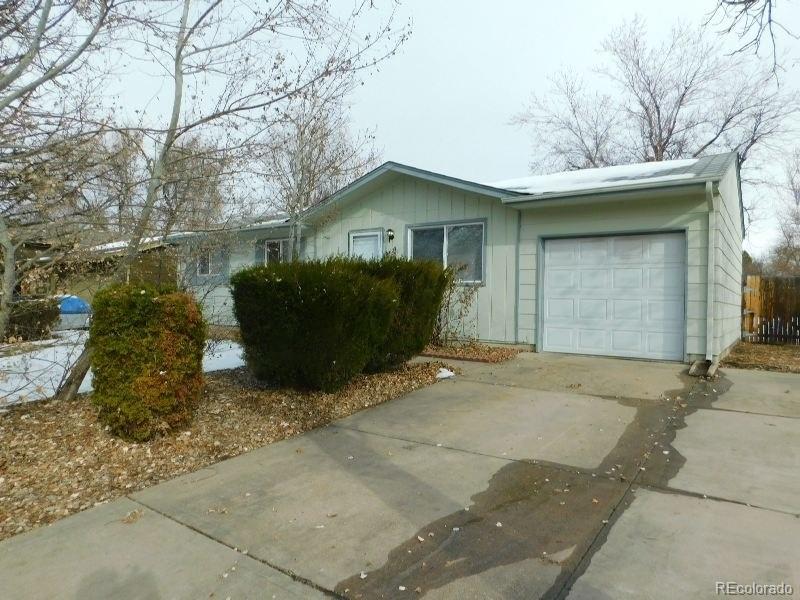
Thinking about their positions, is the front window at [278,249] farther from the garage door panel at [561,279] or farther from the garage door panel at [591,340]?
the garage door panel at [591,340]

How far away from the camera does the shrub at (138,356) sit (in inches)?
163

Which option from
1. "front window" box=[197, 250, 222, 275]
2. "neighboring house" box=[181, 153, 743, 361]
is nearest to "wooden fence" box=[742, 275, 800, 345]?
"neighboring house" box=[181, 153, 743, 361]

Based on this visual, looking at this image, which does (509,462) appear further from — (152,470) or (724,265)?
(724,265)

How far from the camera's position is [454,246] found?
10.1 metres

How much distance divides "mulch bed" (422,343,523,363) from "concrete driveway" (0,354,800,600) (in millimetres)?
3169

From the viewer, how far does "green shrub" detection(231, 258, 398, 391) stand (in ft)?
17.7

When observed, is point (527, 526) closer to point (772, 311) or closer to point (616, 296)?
point (616, 296)

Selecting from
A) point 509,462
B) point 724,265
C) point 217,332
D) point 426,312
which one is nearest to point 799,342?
point 724,265

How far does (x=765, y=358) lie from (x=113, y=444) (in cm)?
983

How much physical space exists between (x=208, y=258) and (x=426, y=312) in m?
3.28

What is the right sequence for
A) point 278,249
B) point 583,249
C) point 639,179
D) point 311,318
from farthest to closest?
1. point 278,249
2. point 583,249
3. point 639,179
4. point 311,318

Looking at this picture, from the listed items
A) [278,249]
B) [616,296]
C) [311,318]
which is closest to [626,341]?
[616,296]

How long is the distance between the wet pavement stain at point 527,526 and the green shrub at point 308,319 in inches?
93.3

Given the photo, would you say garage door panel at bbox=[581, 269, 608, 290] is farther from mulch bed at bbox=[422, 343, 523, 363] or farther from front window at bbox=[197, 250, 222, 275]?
front window at bbox=[197, 250, 222, 275]
